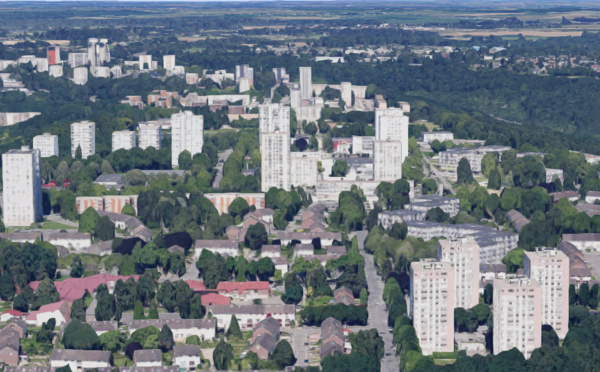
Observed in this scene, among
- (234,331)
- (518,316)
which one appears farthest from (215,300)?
(518,316)

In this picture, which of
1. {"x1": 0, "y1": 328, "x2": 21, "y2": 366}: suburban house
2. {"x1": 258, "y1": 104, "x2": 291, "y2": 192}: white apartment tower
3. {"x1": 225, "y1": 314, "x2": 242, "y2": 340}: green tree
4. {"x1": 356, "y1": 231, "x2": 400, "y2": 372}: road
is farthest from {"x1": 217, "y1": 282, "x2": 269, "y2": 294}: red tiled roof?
{"x1": 258, "y1": 104, "x2": 291, "y2": 192}: white apartment tower

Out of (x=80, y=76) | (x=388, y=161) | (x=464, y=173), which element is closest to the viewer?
(x=464, y=173)

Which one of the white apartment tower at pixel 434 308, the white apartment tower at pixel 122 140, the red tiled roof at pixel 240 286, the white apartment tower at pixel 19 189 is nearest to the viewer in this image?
the white apartment tower at pixel 434 308

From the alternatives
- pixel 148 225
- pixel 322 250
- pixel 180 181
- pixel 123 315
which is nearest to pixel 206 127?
pixel 180 181

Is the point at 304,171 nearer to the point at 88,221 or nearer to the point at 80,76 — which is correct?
the point at 88,221

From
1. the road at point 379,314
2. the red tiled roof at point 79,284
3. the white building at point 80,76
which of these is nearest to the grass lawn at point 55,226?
the red tiled roof at point 79,284

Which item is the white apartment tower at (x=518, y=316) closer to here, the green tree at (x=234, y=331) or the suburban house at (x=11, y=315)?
the green tree at (x=234, y=331)

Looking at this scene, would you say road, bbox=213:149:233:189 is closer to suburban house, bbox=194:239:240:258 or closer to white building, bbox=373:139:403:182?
white building, bbox=373:139:403:182
